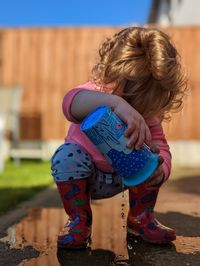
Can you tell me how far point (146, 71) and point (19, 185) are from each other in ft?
7.24

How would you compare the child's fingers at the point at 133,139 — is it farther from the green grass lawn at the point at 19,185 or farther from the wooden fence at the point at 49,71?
the wooden fence at the point at 49,71

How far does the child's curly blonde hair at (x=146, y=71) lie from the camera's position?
1.84 m

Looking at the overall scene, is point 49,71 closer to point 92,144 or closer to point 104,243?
point 92,144

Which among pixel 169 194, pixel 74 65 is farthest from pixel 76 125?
pixel 74 65

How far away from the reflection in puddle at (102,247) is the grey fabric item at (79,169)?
201 mm

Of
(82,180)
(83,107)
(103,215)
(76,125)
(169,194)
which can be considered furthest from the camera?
(169,194)

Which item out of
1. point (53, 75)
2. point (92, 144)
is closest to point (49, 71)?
point (53, 75)

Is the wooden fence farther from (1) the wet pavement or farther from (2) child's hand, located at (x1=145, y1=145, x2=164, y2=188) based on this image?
(2) child's hand, located at (x1=145, y1=145, x2=164, y2=188)

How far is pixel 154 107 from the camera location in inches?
74.1

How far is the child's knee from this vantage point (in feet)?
6.18

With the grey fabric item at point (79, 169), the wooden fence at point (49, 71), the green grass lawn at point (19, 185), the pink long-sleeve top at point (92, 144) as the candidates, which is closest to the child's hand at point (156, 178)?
the pink long-sleeve top at point (92, 144)

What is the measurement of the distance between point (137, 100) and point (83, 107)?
0.21m

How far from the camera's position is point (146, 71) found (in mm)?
1842

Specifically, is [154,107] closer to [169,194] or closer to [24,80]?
[169,194]
